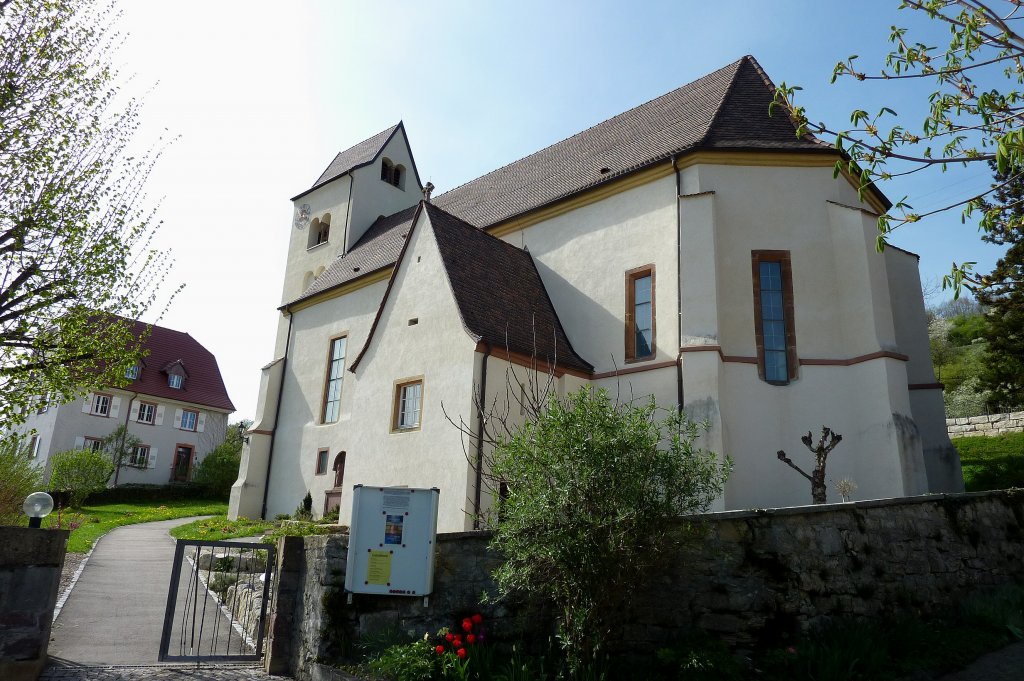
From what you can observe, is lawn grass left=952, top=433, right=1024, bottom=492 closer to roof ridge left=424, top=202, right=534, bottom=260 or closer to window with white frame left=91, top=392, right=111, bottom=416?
roof ridge left=424, top=202, right=534, bottom=260

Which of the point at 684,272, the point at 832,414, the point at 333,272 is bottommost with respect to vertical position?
the point at 832,414

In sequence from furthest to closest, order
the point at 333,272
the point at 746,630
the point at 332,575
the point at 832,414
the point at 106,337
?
the point at 333,272
the point at 832,414
the point at 106,337
the point at 332,575
the point at 746,630

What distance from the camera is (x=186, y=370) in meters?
47.4

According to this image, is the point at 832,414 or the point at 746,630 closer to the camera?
the point at 746,630

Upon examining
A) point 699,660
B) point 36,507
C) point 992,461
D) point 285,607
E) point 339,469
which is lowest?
point 699,660

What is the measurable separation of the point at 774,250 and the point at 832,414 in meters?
3.76

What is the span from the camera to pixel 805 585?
8617 mm

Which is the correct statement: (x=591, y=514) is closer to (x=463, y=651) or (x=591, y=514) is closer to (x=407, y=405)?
(x=463, y=651)

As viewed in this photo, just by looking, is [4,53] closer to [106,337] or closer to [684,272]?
[106,337]

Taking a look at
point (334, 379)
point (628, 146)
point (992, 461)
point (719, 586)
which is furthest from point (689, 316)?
point (334, 379)

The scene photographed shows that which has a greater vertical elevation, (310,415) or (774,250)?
(774,250)

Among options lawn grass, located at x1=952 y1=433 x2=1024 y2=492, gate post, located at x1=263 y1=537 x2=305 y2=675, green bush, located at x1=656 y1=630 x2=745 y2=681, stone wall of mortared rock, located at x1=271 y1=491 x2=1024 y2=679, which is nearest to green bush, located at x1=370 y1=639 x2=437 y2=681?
stone wall of mortared rock, located at x1=271 y1=491 x2=1024 y2=679

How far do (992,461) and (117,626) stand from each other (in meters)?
19.5

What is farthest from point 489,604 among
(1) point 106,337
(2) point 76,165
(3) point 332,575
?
(2) point 76,165
